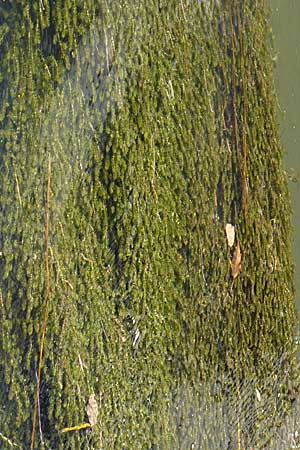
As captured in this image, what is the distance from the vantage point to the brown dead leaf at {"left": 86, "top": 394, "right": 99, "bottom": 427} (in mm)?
2156

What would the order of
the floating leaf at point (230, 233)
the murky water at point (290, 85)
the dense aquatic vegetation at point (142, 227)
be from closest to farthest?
the dense aquatic vegetation at point (142, 227) < the floating leaf at point (230, 233) < the murky water at point (290, 85)

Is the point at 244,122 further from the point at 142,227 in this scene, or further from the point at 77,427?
the point at 77,427

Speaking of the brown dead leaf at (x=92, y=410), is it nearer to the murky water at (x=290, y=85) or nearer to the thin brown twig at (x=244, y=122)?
the thin brown twig at (x=244, y=122)

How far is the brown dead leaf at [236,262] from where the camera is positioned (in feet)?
8.33

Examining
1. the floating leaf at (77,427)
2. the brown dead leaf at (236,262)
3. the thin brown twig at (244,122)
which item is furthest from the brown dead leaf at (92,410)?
the thin brown twig at (244,122)

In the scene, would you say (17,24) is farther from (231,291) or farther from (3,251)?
(231,291)

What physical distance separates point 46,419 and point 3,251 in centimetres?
47

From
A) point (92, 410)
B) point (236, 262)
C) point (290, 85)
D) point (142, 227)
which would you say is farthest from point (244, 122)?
point (92, 410)

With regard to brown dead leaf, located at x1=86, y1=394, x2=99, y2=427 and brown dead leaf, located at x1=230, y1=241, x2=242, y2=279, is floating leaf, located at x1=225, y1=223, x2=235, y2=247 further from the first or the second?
brown dead leaf, located at x1=86, y1=394, x2=99, y2=427

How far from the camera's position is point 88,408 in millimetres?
2154

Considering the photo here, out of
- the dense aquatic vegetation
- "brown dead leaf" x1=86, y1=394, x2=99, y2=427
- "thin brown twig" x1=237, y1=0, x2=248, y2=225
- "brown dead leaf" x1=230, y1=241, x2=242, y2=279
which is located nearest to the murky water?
the dense aquatic vegetation

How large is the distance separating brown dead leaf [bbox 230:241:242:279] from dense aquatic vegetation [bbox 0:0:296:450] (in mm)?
19

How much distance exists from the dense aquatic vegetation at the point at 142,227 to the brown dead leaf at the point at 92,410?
0.06ft

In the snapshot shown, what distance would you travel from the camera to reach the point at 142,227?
7.45ft
